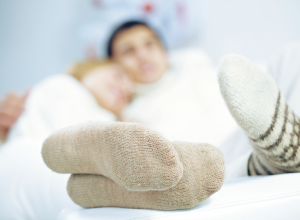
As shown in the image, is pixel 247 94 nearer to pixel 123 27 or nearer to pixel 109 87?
pixel 109 87

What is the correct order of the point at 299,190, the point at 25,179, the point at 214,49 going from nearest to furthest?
the point at 299,190 < the point at 25,179 < the point at 214,49

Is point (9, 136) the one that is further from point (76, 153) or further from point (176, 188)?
point (176, 188)

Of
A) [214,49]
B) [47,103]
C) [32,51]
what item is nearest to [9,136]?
[47,103]

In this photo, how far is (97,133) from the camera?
0.36m

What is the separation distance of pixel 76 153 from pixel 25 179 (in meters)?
0.21

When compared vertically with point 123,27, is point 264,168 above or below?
below

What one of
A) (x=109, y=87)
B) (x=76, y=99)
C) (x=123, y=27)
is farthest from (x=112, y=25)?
(x=76, y=99)

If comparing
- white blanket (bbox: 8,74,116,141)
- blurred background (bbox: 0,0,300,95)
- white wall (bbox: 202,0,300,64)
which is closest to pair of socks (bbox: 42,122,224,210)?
white blanket (bbox: 8,74,116,141)

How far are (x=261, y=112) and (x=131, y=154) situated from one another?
0.20 m

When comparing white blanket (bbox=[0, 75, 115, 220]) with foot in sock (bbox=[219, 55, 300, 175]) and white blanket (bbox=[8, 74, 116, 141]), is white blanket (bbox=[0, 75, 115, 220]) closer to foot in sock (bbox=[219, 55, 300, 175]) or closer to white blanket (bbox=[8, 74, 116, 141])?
white blanket (bbox=[8, 74, 116, 141])

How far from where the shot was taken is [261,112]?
14.6 inches

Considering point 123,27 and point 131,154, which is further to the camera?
point 123,27

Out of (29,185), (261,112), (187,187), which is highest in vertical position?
(261,112)

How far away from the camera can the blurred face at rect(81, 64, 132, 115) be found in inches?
42.6
